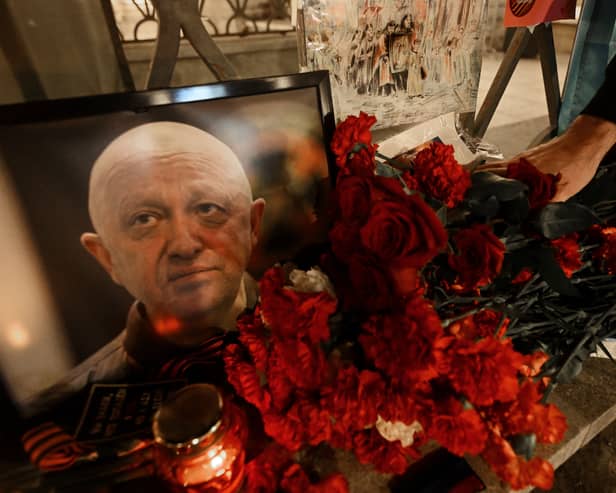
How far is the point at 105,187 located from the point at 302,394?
0.37 m

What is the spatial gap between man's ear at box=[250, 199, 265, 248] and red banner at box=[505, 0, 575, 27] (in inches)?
34.4

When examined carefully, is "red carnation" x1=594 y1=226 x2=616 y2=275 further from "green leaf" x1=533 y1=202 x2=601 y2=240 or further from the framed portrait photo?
the framed portrait photo

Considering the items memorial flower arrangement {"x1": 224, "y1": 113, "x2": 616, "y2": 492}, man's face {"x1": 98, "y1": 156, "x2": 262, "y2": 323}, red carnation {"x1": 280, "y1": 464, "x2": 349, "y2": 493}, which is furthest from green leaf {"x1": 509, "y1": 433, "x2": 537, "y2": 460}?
man's face {"x1": 98, "y1": 156, "x2": 262, "y2": 323}

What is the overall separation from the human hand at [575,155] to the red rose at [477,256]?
0.64 feet

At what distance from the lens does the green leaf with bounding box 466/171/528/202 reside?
47 cm

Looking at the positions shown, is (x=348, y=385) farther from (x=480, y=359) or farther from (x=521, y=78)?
(x=521, y=78)

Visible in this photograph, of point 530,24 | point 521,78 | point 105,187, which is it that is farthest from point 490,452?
point 521,78

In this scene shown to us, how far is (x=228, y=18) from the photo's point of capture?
3.16 ft

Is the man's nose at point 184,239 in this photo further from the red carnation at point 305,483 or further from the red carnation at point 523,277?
the red carnation at point 523,277

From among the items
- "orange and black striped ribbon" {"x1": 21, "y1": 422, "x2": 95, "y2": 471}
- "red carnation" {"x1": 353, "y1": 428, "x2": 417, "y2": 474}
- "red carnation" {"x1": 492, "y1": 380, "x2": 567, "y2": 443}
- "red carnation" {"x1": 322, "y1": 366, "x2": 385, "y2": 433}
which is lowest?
"orange and black striped ribbon" {"x1": 21, "y1": 422, "x2": 95, "y2": 471}

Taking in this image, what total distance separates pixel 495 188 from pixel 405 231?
212 mm

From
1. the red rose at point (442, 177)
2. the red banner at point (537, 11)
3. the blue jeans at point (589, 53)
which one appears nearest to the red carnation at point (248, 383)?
the red rose at point (442, 177)

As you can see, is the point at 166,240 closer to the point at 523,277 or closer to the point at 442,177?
the point at 442,177

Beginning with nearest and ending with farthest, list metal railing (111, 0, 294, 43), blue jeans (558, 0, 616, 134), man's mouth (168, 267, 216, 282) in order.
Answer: man's mouth (168, 267, 216, 282), metal railing (111, 0, 294, 43), blue jeans (558, 0, 616, 134)
